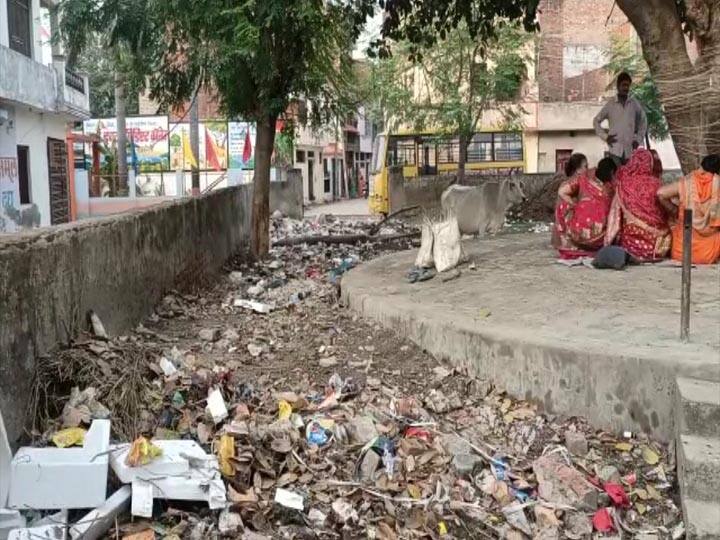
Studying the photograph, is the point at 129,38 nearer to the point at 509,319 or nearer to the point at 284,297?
the point at 284,297

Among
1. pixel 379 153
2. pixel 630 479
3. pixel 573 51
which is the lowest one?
pixel 630 479

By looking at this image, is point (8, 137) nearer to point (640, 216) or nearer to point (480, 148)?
point (480, 148)

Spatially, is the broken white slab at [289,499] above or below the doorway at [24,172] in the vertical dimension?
below

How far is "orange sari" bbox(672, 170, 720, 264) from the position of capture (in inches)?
243

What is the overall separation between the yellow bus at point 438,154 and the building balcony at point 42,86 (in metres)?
8.18

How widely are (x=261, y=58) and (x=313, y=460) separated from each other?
23.6 feet

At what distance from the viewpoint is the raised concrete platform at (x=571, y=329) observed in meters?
4.04

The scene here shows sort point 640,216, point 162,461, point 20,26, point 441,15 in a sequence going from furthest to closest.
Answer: point 20,26 < point 441,15 < point 640,216 < point 162,461

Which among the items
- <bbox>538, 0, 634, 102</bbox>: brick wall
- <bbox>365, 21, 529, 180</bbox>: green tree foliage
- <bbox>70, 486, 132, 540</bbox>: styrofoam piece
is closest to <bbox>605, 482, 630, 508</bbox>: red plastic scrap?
<bbox>70, 486, 132, 540</bbox>: styrofoam piece

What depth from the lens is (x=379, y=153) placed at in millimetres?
21938

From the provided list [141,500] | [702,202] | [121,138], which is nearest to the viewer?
[141,500]

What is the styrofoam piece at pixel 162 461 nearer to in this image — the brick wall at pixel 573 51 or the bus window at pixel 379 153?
the bus window at pixel 379 153

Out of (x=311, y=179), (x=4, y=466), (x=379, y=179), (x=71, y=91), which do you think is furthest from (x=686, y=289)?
(x=311, y=179)

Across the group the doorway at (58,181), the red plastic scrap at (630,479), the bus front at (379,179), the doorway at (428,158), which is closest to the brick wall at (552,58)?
the doorway at (428,158)
